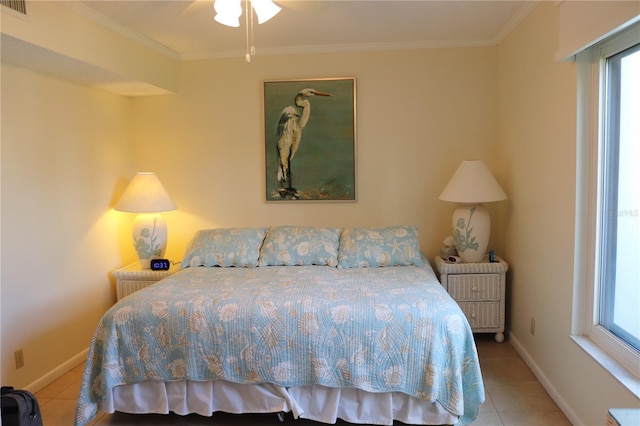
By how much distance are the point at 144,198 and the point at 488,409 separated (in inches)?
110

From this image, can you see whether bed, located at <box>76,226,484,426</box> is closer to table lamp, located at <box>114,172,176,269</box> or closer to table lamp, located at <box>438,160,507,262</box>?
table lamp, located at <box>438,160,507,262</box>

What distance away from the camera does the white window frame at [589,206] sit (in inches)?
84.3

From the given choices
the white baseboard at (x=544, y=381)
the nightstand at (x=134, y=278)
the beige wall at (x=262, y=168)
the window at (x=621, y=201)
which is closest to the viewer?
the window at (x=621, y=201)

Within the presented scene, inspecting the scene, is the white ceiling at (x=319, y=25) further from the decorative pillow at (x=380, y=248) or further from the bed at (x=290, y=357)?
the bed at (x=290, y=357)

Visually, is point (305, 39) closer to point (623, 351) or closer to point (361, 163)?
point (361, 163)

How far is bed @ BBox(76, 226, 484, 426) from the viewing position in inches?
86.0

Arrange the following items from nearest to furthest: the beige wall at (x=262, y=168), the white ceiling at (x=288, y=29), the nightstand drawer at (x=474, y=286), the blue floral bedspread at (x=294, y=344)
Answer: the blue floral bedspread at (x=294, y=344) → the beige wall at (x=262, y=168) → the white ceiling at (x=288, y=29) → the nightstand drawer at (x=474, y=286)

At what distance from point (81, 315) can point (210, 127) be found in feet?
6.02

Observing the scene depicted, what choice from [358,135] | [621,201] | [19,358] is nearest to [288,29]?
[358,135]

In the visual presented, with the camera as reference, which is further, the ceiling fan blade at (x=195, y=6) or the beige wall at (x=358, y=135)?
the beige wall at (x=358, y=135)

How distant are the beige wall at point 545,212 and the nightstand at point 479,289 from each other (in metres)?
0.11

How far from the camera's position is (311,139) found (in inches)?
150

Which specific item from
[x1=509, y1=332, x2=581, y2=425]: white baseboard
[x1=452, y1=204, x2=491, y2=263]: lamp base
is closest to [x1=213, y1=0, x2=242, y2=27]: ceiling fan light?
[x1=452, y1=204, x2=491, y2=263]: lamp base

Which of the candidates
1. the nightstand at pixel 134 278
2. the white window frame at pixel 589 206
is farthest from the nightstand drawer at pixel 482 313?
the nightstand at pixel 134 278
